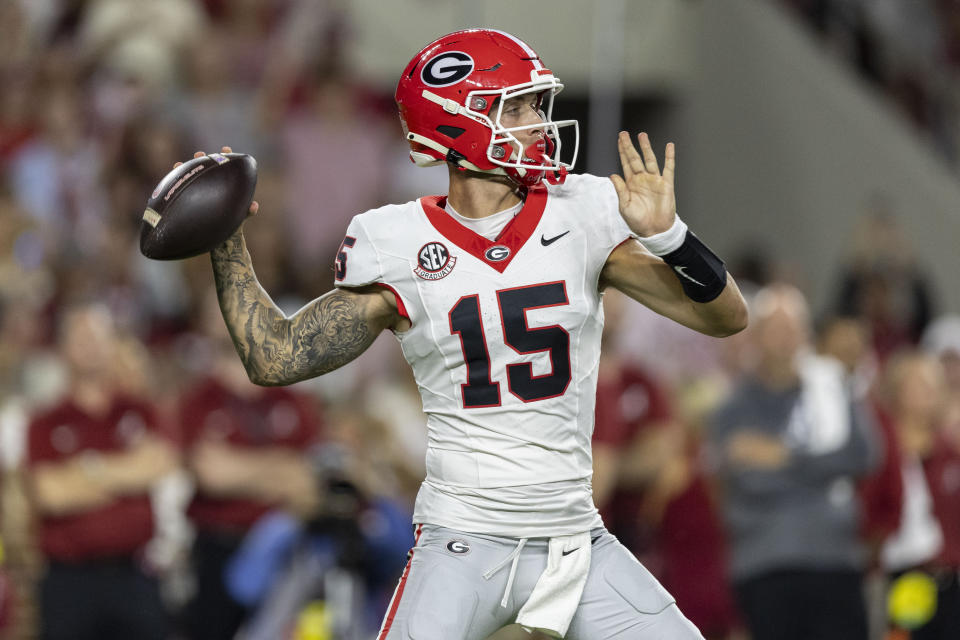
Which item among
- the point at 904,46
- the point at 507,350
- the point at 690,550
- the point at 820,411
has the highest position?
the point at 904,46

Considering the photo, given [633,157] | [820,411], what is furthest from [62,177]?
[633,157]

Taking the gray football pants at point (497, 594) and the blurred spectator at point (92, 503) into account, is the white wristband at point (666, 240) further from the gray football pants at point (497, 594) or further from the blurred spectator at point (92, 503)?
the blurred spectator at point (92, 503)

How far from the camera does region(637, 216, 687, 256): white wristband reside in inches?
144

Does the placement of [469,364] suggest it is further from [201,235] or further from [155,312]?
[155,312]

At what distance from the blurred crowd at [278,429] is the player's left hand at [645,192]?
2.53m

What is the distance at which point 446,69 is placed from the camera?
3.92m

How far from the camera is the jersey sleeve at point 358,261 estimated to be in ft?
12.6

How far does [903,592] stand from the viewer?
7023 millimetres

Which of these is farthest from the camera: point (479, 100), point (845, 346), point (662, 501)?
point (845, 346)

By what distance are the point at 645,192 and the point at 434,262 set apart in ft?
1.80

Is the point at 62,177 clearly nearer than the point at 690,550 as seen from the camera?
No

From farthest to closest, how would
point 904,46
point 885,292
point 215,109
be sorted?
point 904,46 < point 885,292 < point 215,109

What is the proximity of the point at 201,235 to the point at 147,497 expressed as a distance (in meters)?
3.29

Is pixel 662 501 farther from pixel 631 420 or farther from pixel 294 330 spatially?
pixel 294 330
